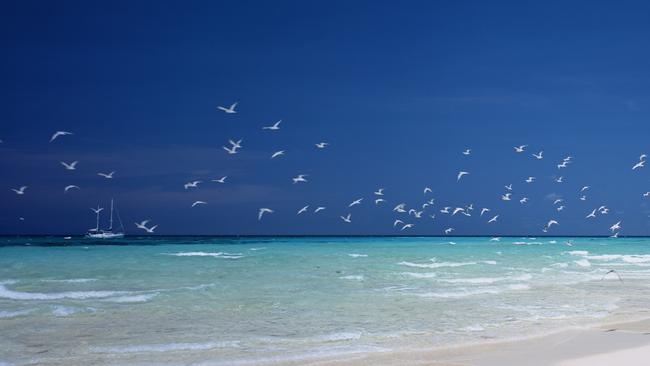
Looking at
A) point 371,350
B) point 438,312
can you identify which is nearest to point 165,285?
point 438,312

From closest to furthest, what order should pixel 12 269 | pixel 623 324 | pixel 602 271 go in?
pixel 623 324 → pixel 12 269 → pixel 602 271

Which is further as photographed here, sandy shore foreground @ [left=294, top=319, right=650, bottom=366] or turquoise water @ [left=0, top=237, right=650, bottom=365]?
turquoise water @ [left=0, top=237, right=650, bottom=365]

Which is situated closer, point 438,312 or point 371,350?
point 371,350

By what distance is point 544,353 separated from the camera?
12.5 metres

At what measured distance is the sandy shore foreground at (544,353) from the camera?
11461 millimetres

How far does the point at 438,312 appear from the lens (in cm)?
1836

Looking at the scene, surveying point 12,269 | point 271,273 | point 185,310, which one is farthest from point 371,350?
point 12,269

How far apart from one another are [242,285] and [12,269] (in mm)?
16675

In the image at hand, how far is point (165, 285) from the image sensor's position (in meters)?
25.9

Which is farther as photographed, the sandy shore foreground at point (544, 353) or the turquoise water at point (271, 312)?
the turquoise water at point (271, 312)

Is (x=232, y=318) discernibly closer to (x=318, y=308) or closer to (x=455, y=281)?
(x=318, y=308)

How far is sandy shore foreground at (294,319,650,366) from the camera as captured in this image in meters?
11.5

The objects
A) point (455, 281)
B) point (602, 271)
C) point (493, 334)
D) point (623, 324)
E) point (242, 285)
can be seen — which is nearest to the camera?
point (493, 334)

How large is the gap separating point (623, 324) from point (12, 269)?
3095cm
